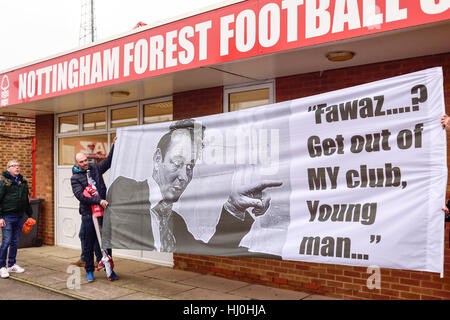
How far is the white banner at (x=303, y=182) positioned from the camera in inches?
131

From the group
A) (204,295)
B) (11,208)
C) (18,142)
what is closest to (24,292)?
(11,208)

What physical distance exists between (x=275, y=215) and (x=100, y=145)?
5562 millimetres

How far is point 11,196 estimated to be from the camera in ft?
21.2

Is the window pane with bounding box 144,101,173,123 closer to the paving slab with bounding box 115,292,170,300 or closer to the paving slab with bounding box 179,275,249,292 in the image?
the paving slab with bounding box 179,275,249,292

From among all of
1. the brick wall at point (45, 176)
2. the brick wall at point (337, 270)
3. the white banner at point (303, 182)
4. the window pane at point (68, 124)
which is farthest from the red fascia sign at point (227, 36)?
the brick wall at point (45, 176)

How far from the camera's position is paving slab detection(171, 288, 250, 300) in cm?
532

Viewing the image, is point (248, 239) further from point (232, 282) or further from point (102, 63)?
point (102, 63)

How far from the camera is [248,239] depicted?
4.34 meters

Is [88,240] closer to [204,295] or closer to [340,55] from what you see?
[204,295]

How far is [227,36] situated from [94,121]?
483 cm

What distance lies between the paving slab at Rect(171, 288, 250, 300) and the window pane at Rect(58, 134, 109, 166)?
4.15 m

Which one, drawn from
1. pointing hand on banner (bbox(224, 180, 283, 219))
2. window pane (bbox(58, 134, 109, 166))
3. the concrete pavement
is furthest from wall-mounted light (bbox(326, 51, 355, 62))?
window pane (bbox(58, 134, 109, 166))

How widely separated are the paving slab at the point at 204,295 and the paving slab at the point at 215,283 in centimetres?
18

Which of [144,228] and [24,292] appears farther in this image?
[24,292]
